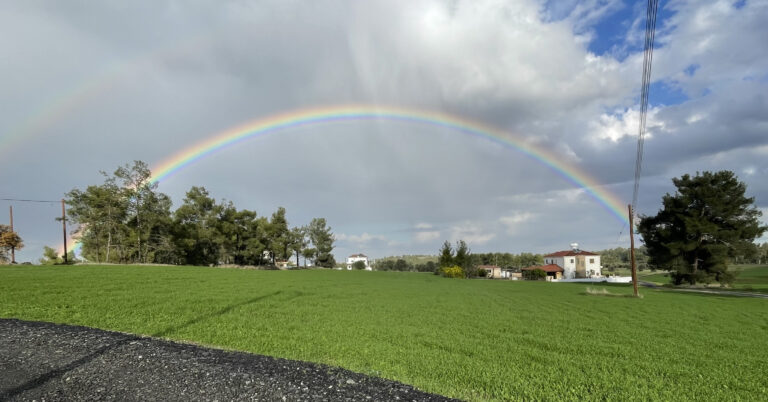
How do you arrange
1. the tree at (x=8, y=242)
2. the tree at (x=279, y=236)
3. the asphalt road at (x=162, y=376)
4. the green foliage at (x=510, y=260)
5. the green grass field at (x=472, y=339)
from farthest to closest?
the green foliage at (x=510, y=260)
the tree at (x=279, y=236)
the tree at (x=8, y=242)
the green grass field at (x=472, y=339)
the asphalt road at (x=162, y=376)

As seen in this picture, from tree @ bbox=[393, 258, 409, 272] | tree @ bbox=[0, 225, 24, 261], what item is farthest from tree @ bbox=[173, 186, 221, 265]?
tree @ bbox=[393, 258, 409, 272]

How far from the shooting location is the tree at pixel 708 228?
2040 inches

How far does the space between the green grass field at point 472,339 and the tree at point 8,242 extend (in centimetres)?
4090

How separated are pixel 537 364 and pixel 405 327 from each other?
246 inches

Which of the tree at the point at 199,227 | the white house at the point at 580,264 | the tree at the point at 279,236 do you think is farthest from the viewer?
the white house at the point at 580,264

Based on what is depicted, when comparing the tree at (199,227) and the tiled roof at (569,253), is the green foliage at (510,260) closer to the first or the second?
the tiled roof at (569,253)

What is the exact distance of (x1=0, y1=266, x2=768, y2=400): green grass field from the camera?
329 inches

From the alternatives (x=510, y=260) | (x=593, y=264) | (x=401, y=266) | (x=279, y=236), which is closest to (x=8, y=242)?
(x=279, y=236)

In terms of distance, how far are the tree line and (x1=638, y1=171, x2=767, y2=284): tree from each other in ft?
247

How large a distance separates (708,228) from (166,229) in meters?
83.7

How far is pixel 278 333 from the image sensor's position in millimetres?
12695

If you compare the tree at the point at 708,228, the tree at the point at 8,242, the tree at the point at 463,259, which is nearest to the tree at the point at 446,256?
the tree at the point at 463,259

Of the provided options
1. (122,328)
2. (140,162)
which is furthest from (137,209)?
(122,328)

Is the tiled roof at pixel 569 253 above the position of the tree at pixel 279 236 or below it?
below
